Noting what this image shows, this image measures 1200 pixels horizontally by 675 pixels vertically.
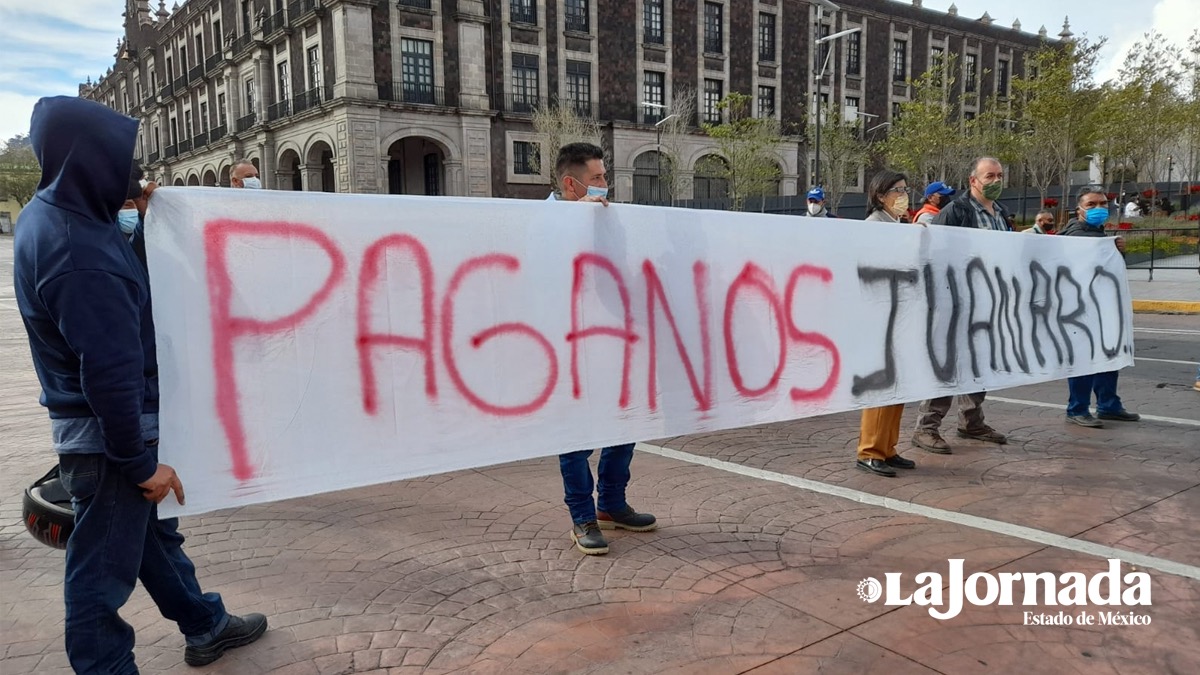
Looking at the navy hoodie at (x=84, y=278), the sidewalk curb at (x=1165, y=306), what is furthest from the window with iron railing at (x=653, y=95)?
the navy hoodie at (x=84, y=278)

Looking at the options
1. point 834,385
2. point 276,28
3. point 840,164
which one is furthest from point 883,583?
point 276,28

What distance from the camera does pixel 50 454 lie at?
6023 millimetres

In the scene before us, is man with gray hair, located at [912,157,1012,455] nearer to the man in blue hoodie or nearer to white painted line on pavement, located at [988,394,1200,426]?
white painted line on pavement, located at [988,394,1200,426]

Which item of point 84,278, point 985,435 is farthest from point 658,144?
point 84,278

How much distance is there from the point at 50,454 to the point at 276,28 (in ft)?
134

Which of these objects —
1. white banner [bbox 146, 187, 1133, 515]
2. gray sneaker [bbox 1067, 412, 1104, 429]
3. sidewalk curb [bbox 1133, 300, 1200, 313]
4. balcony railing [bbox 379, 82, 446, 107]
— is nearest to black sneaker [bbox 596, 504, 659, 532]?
white banner [bbox 146, 187, 1133, 515]

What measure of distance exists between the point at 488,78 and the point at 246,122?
15.7m

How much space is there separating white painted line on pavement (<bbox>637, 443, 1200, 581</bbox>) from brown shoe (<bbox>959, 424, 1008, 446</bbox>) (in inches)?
68.2

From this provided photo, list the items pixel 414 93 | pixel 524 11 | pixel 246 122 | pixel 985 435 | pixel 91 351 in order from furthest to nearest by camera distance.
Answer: pixel 246 122 < pixel 524 11 < pixel 414 93 < pixel 985 435 < pixel 91 351

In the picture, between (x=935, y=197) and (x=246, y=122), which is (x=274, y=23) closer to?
(x=246, y=122)

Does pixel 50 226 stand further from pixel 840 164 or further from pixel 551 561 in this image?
pixel 840 164

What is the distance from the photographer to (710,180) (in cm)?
4594

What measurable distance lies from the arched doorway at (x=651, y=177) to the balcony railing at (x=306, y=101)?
16410 millimetres

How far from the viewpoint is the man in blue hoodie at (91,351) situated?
224 centimetres
